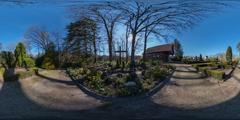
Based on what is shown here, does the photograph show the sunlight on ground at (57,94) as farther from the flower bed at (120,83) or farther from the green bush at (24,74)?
the flower bed at (120,83)

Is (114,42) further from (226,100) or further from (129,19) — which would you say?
(226,100)

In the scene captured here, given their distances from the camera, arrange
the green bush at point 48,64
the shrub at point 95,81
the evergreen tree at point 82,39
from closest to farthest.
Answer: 1. the shrub at point 95,81
2. the evergreen tree at point 82,39
3. the green bush at point 48,64

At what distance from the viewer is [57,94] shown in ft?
71.6

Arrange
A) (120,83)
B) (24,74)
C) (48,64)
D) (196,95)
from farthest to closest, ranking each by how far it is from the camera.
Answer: (48,64) → (24,74) → (120,83) → (196,95)

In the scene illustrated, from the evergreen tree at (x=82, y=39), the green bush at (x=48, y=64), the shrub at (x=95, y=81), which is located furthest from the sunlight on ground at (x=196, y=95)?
the green bush at (x=48, y=64)

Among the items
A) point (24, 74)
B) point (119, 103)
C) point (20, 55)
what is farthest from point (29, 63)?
point (119, 103)

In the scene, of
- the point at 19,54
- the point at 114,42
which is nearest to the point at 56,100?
the point at 19,54

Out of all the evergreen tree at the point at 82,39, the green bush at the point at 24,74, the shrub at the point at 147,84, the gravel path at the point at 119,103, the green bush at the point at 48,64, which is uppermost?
the evergreen tree at the point at 82,39

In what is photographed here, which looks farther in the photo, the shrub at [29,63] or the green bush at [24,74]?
the shrub at [29,63]

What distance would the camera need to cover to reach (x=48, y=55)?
39.8 meters

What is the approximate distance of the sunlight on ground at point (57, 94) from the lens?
19000mm

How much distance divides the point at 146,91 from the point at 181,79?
256 inches

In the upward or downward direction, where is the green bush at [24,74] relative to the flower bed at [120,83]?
upward

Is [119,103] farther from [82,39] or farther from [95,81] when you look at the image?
[82,39]
